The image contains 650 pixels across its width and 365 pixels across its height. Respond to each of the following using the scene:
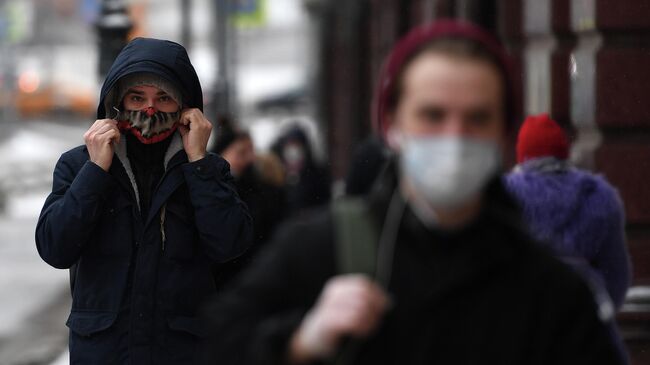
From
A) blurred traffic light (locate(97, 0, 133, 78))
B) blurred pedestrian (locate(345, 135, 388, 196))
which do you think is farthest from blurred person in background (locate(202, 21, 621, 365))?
blurred traffic light (locate(97, 0, 133, 78))

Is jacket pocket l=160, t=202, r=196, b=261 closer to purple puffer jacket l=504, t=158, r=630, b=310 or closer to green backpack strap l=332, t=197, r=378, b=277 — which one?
purple puffer jacket l=504, t=158, r=630, b=310

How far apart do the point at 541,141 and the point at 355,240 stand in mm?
3090

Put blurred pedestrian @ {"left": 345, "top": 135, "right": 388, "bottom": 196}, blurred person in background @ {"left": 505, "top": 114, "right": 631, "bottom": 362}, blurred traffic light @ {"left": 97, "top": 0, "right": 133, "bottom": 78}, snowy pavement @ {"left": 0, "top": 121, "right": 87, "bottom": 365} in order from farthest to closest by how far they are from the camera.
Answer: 1. blurred traffic light @ {"left": 97, "top": 0, "right": 133, "bottom": 78}
2. snowy pavement @ {"left": 0, "top": 121, "right": 87, "bottom": 365}
3. blurred pedestrian @ {"left": 345, "top": 135, "right": 388, "bottom": 196}
4. blurred person in background @ {"left": 505, "top": 114, "right": 631, "bottom": 362}

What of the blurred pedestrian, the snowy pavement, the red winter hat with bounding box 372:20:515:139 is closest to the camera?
the red winter hat with bounding box 372:20:515:139

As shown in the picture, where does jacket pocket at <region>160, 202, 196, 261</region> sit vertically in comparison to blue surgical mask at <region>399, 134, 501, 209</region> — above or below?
below

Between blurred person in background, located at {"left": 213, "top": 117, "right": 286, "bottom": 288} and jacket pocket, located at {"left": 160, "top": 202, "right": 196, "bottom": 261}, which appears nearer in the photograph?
jacket pocket, located at {"left": 160, "top": 202, "right": 196, "bottom": 261}

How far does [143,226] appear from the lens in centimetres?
440

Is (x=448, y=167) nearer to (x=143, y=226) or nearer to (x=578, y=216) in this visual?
(x=143, y=226)

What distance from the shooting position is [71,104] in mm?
74500

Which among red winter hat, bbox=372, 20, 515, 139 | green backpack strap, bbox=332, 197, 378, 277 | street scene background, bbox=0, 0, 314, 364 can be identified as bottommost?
street scene background, bbox=0, 0, 314, 364

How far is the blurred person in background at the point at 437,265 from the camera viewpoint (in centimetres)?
238

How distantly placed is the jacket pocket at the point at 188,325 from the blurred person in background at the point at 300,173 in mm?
9611

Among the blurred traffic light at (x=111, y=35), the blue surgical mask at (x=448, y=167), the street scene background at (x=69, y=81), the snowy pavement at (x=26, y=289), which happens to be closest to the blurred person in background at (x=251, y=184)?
the snowy pavement at (x=26, y=289)

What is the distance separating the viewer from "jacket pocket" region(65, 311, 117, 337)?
14.2 ft
